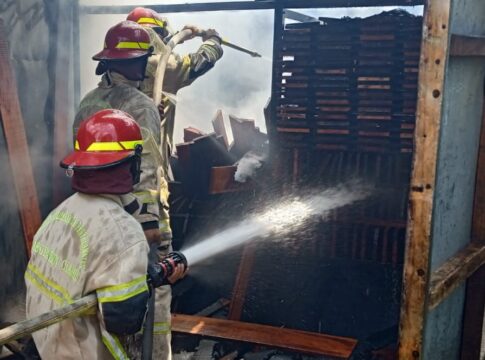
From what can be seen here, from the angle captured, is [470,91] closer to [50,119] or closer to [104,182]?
[104,182]

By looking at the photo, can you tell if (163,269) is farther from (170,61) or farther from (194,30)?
(194,30)

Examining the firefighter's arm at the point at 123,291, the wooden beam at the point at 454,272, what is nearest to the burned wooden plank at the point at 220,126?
the wooden beam at the point at 454,272

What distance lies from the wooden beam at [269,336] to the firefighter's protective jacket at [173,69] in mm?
1481

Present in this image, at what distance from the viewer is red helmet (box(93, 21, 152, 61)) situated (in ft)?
13.6

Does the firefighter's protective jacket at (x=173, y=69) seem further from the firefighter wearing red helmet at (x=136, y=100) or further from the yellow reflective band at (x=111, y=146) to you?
the yellow reflective band at (x=111, y=146)

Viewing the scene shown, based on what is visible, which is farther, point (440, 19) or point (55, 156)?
point (55, 156)

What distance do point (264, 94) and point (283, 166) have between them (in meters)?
7.56

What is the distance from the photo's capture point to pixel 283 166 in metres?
6.12

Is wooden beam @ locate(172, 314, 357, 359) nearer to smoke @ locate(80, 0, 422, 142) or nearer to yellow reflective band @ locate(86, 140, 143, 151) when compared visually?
yellow reflective band @ locate(86, 140, 143, 151)

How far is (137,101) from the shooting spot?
409 cm

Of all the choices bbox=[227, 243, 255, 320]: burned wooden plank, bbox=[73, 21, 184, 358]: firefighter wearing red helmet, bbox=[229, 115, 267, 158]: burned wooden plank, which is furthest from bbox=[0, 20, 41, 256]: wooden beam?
bbox=[229, 115, 267, 158]: burned wooden plank

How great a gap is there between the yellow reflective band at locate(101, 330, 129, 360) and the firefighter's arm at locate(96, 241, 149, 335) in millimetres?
78

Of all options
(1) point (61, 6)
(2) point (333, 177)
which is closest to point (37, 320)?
(2) point (333, 177)

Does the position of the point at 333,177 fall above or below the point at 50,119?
below
